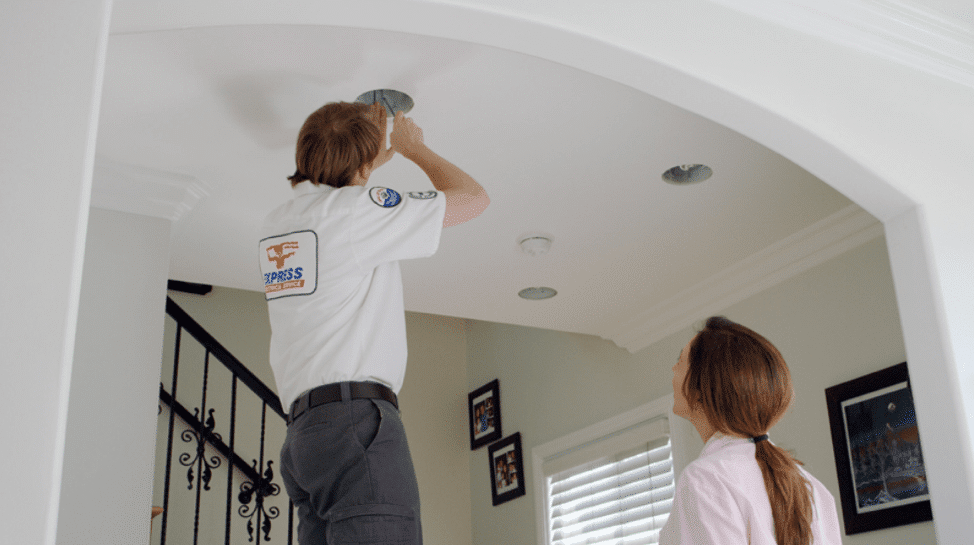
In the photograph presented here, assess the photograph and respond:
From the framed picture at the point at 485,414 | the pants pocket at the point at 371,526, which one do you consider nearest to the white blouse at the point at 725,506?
the pants pocket at the point at 371,526

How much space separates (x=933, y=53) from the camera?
276 centimetres

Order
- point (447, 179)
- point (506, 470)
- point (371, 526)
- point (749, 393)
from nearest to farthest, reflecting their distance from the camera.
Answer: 1. point (749, 393)
2. point (371, 526)
3. point (447, 179)
4. point (506, 470)

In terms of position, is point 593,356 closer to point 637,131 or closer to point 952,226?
point 637,131

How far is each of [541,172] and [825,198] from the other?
1.17 metres

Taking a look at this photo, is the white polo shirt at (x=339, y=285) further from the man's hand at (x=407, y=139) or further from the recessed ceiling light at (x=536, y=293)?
the recessed ceiling light at (x=536, y=293)

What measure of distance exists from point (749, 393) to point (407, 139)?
1165 mm

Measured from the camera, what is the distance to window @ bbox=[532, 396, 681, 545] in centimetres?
442

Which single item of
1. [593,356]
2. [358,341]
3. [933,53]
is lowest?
[358,341]

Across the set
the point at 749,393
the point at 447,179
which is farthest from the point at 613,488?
the point at 749,393

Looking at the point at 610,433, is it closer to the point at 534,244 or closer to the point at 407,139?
the point at 534,244

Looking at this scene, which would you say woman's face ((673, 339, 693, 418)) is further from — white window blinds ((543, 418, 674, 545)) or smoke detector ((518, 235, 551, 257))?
white window blinds ((543, 418, 674, 545))

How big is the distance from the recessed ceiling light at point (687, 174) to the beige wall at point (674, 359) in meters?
0.85

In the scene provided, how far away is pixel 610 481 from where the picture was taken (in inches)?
187

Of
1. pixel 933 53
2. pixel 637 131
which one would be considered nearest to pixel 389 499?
pixel 637 131
